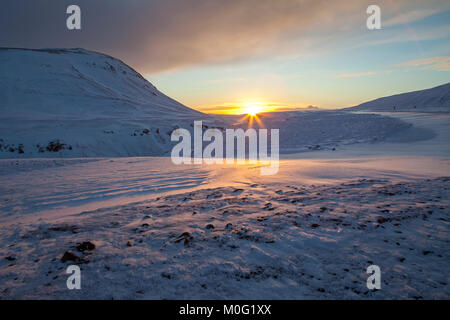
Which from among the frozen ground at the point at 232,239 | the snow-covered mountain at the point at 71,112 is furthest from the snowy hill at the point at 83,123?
the frozen ground at the point at 232,239

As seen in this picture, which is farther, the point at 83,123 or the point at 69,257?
the point at 83,123

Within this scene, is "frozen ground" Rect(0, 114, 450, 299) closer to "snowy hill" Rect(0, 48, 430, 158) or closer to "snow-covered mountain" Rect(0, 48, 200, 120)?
"snowy hill" Rect(0, 48, 430, 158)

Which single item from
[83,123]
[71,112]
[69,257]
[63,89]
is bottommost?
[69,257]

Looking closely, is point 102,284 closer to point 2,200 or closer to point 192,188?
point 192,188

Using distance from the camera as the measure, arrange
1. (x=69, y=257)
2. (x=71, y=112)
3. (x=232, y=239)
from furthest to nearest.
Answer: (x=71, y=112)
(x=232, y=239)
(x=69, y=257)

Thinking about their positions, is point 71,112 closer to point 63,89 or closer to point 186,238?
point 63,89

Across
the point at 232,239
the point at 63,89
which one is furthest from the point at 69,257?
the point at 63,89
